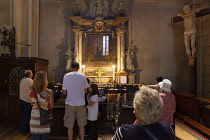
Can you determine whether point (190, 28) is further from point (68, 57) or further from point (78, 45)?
point (68, 57)

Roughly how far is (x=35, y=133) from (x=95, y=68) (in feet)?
19.2

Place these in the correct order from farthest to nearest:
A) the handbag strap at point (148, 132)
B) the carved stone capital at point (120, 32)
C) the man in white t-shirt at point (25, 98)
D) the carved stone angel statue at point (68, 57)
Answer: the carved stone capital at point (120, 32), the carved stone angel statue at point (68, 57), the man in white t-shirt at point (25, 98), the handbag strap at point (148, 132)

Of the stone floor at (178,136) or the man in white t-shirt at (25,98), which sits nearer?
the stone floor at (178,136)

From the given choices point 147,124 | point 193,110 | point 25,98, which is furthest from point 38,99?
point 193,110

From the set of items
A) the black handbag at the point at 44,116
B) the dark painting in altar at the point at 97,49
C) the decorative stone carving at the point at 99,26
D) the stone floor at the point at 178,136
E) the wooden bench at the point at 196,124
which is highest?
the decorative stone carving at the point at 99,26

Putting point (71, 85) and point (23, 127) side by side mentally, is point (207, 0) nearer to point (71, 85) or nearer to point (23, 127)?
point (71, 85)

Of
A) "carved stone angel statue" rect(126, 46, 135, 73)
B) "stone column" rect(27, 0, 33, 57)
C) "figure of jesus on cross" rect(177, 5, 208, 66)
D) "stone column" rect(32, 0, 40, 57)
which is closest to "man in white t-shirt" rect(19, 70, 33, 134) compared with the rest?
"stone column" rect(27, 0, 33, 57)

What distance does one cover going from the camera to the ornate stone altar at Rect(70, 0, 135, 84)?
27.8 ft

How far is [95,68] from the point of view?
8.70 metres

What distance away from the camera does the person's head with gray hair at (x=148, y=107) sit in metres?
1.49

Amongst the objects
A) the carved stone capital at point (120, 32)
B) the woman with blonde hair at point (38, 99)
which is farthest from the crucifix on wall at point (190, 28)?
the woman with blonde hair at point (38, 99)

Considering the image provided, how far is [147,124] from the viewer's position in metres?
1.50

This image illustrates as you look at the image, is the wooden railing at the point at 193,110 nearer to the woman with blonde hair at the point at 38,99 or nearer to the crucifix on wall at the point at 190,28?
the crucifix on wall at the point at 190,28

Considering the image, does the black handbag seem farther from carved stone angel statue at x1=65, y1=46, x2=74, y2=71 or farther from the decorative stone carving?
the decorative stone carving
